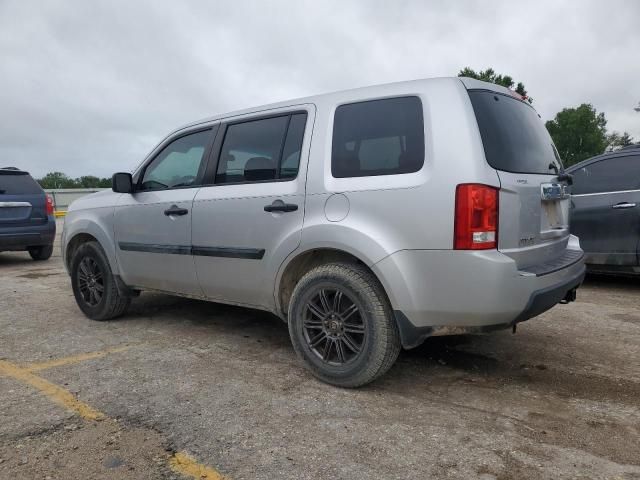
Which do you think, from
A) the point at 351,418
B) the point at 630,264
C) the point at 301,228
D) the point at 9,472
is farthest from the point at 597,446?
the point at 630,264

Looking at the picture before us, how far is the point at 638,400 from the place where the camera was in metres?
2.88

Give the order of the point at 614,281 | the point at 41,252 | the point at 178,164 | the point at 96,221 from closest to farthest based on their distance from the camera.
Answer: the point at 178,164 → the point at 96,221 → the point at 614,281 → the point at 41,252

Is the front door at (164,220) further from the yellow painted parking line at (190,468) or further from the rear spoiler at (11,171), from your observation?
the rear spoiler at (11,171)

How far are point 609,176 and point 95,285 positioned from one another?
5753 millimetres

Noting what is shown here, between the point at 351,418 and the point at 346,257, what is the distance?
94 centimetres

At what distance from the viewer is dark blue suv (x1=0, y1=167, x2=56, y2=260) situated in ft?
26.7

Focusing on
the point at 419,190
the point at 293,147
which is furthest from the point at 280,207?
the point at 419,190

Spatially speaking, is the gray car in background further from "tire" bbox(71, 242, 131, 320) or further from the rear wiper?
"tire" bbox(71, 242, 131, 320)

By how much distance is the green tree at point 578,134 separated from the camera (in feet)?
196

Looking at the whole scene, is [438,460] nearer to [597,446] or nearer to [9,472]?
[597,446]

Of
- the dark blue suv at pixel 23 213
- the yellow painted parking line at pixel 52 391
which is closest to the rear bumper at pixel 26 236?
the dark blue suv at pixel 23 213

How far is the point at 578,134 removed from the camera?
6056cm

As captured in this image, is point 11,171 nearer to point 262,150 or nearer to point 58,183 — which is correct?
point 262,150

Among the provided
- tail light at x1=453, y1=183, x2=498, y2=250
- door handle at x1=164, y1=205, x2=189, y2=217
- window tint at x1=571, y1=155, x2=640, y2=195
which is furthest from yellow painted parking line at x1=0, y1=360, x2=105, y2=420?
window tint at x1=571, y1=155, x2=640, y2=195
